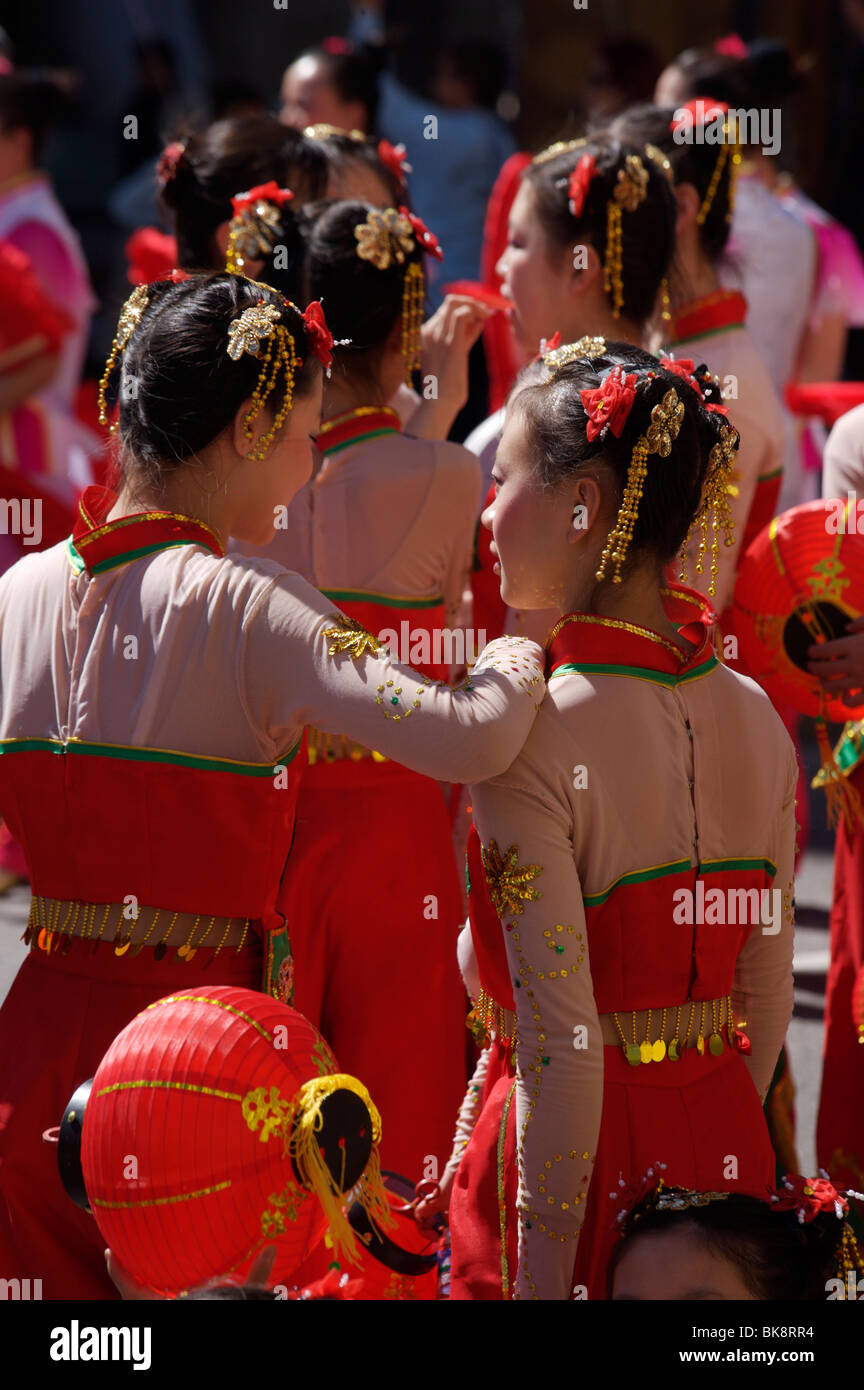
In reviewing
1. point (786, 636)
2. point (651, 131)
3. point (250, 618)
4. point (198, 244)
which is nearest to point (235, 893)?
point (250, 618)

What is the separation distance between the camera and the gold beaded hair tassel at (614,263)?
2904 millimetres

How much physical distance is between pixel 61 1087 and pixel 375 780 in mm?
816

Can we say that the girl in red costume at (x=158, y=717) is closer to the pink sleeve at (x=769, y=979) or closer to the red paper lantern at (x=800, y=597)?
the pink sleeve at (x=769, y=979)

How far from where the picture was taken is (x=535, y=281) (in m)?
2.95

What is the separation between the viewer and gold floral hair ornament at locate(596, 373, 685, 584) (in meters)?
1.81

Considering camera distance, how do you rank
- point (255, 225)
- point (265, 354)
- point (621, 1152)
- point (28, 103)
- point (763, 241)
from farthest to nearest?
1. point (28, 103)
2. point (763, 241)
3. point (255, 225)
4. point (265, 354)
5. point (621, 1152)

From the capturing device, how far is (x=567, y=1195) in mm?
1729

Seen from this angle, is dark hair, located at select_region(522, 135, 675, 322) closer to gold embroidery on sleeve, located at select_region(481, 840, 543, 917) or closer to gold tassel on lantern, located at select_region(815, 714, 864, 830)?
gold tassel on lantern, located at select_region(815, 714, 864, 830)

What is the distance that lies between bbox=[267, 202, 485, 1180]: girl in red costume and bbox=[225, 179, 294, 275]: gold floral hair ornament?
0.37 ft

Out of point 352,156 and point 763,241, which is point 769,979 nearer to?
point 352,156

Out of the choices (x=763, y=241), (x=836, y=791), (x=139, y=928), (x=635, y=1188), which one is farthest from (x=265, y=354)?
(x=763, y=241)

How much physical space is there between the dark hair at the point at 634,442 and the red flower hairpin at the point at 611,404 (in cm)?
1

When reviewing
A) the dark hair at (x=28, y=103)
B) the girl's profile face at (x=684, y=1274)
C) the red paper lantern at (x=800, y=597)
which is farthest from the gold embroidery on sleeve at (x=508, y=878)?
the dark hair at (x=28, y=103)

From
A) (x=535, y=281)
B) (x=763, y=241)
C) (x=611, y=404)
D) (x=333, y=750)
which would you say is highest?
(x=763, y=241)
